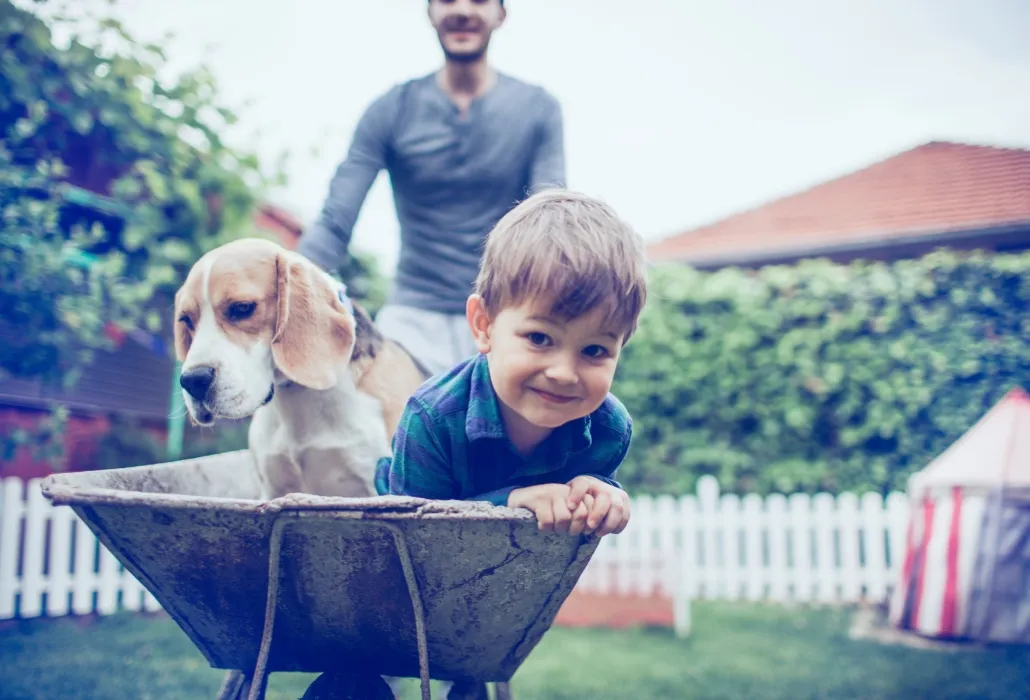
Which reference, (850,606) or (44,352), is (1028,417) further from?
(44,352)

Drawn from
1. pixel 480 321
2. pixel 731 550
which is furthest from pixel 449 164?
pixel 731 550

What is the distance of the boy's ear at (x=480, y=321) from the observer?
1623mm

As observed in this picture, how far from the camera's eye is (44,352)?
4484mm

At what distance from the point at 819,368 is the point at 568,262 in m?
6.32

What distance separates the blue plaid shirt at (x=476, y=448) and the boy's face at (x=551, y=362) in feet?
0.40

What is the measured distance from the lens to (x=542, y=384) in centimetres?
145

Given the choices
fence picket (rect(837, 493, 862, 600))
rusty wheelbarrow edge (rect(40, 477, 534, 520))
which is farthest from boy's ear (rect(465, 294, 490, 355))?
fence picket (rect(837, 493, 862, 600))

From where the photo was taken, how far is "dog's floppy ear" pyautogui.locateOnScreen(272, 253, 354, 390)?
1964 millimetres

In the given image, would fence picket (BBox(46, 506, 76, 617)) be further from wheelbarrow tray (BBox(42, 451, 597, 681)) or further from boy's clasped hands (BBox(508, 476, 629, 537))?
boy's clasped hands (BBox(508, 476, 629, 537))

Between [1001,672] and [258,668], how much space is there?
13.8ft

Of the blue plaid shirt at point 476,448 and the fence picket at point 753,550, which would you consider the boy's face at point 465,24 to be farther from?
the fence picket at point 753,550

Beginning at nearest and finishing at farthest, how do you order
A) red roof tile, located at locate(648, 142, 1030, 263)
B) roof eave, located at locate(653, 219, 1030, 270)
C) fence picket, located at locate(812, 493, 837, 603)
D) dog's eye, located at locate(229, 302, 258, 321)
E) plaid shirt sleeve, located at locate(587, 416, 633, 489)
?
plaid shirt sleeve, located at locate(587, 416, 633, 489), dog's eye, located at locate(229, 302, 258, 321), fence picket, located at locate(812, 493, 837, 603), roof eave, located at locate(653, 219, 1030, 270), red roof tile, located at locate(648, 142, 1030, 263)

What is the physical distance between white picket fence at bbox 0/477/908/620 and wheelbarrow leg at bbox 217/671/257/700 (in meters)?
3.97

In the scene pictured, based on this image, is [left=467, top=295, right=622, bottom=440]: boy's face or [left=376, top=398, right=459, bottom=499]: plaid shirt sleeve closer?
[left=467, top=295, right=622, bottom=440]: boy's face
